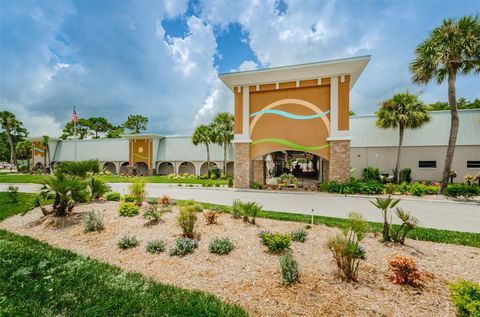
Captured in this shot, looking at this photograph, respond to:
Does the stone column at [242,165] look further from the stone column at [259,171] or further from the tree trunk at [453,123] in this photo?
the tree trunk at [453,123]

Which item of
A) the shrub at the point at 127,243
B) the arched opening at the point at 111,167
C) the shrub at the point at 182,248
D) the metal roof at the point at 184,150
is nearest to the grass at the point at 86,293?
the shrub at the point at 127,243

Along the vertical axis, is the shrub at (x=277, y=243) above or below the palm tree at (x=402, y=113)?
below

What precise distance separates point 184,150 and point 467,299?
3047 centimetres

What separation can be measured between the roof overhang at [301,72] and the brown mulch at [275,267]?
1171cm

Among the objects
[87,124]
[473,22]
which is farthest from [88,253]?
[87,124]

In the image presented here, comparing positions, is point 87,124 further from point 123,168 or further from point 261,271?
point 261,271

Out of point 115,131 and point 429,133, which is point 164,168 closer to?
point 115,131

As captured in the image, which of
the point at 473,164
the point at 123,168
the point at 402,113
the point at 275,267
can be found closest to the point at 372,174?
the point at 402,113

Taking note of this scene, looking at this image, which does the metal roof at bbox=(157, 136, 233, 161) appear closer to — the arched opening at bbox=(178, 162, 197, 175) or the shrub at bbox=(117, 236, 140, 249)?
the arched opening at bbox=(178, 162, 197, 175)

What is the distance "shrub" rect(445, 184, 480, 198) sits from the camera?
39.4 feet

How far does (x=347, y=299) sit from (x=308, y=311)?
725mm

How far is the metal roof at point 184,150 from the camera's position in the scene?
29016 mm

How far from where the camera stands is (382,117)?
1900cm

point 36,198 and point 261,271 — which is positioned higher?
point 36,198
